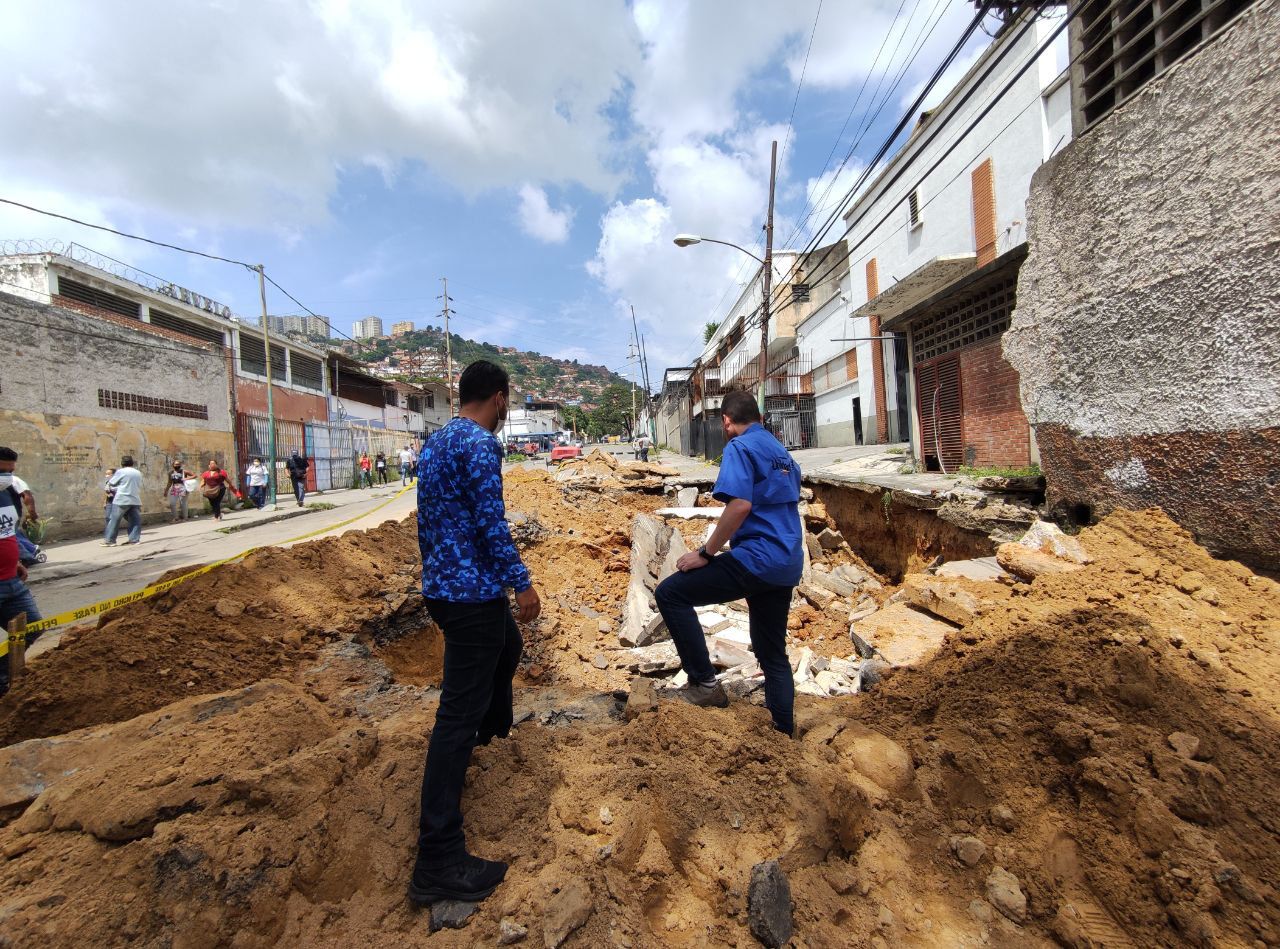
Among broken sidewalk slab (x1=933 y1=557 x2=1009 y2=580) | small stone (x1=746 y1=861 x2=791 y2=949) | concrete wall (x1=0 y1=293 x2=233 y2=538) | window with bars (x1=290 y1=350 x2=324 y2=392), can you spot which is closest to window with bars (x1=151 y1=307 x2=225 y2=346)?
window with bars (x1=290 y1=350 x2=324 y2=392)

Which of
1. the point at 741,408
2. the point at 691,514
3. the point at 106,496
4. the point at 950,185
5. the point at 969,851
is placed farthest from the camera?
the point at 950,185

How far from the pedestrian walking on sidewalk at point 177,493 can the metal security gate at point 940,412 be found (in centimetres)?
1499

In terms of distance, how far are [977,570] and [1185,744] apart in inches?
102

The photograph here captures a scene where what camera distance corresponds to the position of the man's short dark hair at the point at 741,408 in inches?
119

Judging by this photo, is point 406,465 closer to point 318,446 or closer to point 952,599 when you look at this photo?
point 318,446

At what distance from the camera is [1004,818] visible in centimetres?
221

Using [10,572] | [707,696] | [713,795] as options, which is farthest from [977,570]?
[10,572]

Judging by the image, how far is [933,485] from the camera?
7129mm

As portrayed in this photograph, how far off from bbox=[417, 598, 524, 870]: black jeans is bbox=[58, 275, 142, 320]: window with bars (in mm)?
21363

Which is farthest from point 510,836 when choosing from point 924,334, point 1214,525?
point 924,334

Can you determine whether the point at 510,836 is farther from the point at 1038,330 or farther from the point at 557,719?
the point at 1038,330

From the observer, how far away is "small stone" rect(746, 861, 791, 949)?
176 cm

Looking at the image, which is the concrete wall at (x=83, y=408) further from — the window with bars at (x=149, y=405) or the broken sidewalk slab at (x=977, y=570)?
the broken sidewalk slab at (x=977, y=570)

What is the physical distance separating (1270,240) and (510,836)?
4983mm
